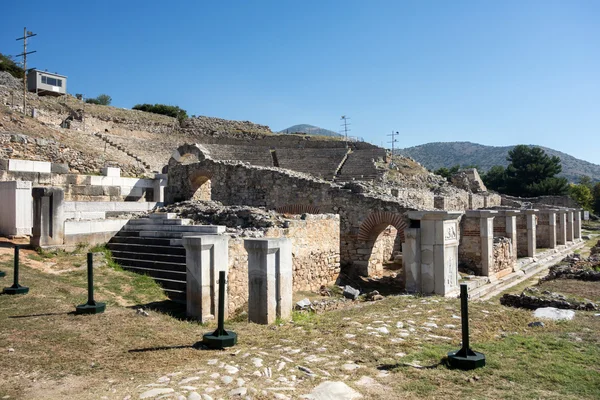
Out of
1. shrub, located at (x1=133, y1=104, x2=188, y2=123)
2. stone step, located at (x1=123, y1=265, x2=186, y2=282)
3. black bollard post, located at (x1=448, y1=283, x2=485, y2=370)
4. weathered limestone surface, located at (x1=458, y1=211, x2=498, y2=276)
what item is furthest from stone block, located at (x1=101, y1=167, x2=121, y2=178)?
shrub, located at (x1=133, y1=104, x2=188, y2=123)

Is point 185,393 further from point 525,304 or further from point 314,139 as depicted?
point 314,139

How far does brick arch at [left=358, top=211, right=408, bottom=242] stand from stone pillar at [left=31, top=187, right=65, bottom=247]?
8806mm

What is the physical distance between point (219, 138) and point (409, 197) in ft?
118

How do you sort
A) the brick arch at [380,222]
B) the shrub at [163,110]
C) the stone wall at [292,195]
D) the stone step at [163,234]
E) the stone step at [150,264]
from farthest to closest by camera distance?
the shrub at [163,110] → the stone wall at [292,195] → the brick arch at [380,222] → the stone step at [163,234] → the stone step at [150,264]

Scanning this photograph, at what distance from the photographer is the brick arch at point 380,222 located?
13.9 meters

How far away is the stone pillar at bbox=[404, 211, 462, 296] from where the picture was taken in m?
10.2

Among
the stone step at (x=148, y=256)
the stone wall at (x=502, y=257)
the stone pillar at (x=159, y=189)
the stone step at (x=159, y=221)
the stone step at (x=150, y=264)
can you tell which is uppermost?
the stone pillar at (x=159, y=189)

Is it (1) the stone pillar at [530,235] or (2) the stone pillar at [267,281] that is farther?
(1) the stone pillar at [530,235]

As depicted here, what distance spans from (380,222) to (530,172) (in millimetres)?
50982

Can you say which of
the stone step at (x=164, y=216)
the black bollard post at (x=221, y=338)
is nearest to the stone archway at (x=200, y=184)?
the stone step at (x=164, y=216)

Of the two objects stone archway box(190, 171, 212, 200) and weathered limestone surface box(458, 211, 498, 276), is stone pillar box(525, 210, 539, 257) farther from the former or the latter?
stone archway box(190, 171, 212, 200)

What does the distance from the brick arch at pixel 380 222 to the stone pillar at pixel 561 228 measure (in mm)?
14774

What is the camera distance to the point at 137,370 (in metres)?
4.40

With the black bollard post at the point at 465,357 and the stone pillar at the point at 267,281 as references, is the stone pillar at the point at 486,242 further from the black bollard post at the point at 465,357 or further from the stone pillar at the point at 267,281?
the black bollard post at the point at 465,357
